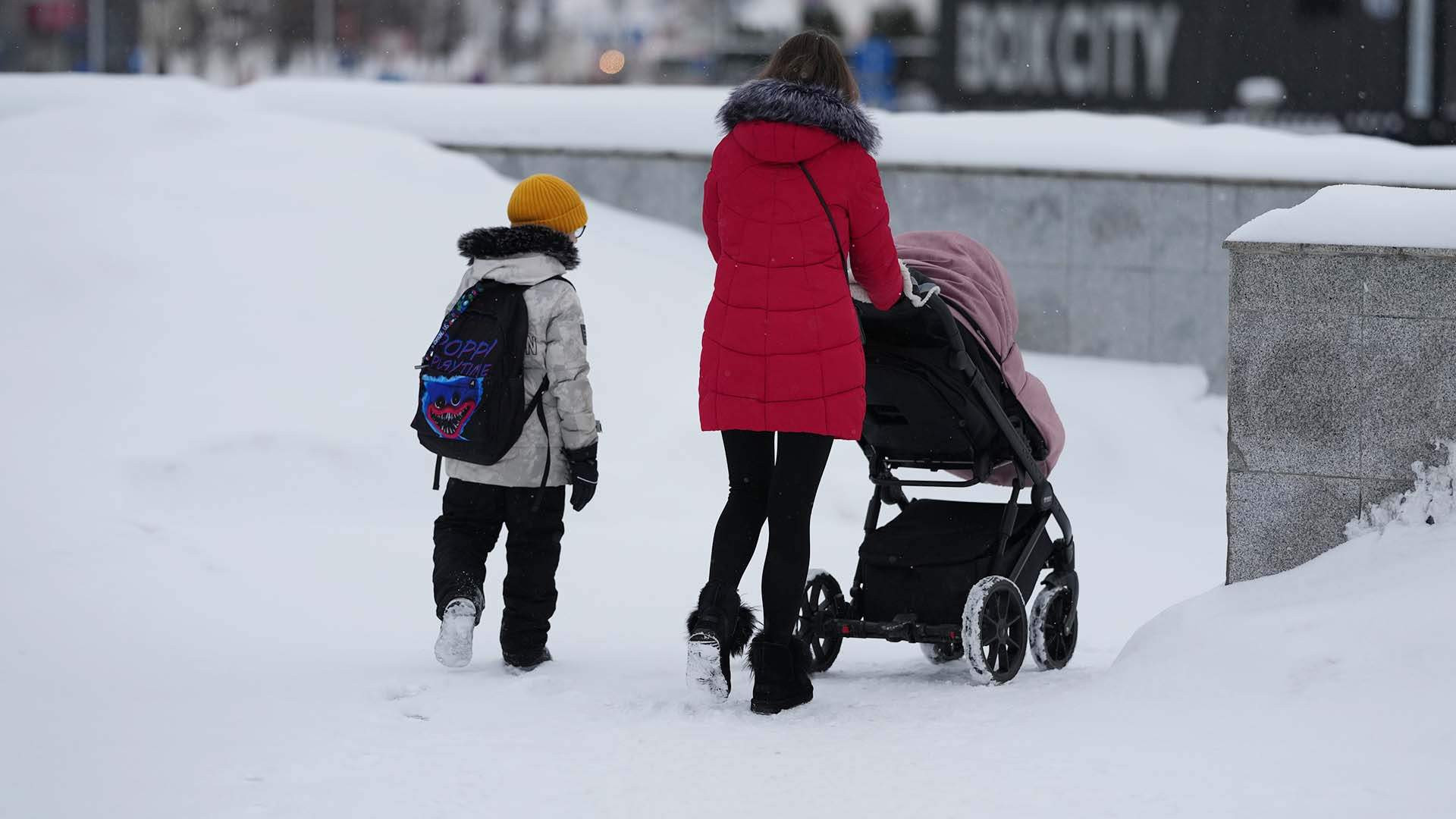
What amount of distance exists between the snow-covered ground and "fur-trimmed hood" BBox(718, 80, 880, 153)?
1.56 meters

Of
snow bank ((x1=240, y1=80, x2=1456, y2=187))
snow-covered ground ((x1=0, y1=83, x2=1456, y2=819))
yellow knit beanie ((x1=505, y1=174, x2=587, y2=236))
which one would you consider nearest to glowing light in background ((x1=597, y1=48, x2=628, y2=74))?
snow bank ((x1=240, y1=80, x2=1456, y2=187))

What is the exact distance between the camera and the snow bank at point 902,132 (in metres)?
11.4

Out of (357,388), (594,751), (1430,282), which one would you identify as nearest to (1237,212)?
(357,388)

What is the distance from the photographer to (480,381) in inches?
193

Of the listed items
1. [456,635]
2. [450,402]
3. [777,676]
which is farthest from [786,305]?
[456,635]

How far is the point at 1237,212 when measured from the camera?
1134 cm

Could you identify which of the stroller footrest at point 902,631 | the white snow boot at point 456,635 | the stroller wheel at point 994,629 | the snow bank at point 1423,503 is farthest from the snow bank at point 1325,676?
the white snow boot at point 456,635

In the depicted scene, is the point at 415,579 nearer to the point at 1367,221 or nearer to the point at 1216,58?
the point at 1367,221

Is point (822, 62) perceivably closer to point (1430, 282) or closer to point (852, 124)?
point (852, 124)

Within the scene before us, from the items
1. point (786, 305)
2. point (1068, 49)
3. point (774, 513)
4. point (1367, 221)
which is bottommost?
point (774, 513)

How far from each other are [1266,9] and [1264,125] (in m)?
0.89

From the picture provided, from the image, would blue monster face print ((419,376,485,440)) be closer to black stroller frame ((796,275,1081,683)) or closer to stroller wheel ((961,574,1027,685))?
black stroller frame ((796,275,1081,683))

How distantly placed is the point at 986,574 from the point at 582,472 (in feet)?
4.14

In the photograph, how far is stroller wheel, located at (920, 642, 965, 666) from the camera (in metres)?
5.30
